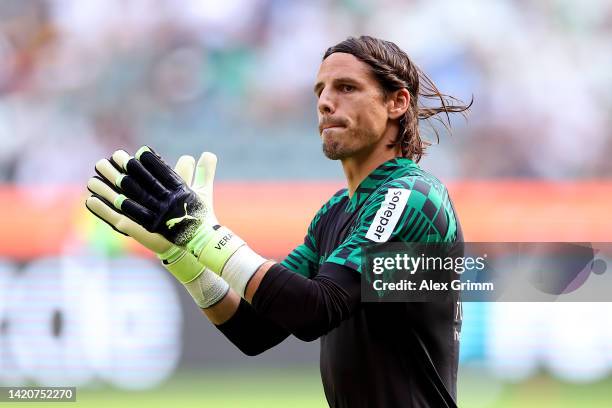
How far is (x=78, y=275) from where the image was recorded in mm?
7281

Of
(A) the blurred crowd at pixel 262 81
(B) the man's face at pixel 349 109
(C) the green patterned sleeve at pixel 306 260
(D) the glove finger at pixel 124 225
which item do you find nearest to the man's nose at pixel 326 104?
(B) the man's face at pixel 349 109

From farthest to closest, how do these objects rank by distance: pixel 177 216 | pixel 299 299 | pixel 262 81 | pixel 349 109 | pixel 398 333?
1. pixel 262 81
2. pixel 349 109
3. pixel 398 333
4. pixel 177 216
5. pixel 299 299

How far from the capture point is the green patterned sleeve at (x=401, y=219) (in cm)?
256

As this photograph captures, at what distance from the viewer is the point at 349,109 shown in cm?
290

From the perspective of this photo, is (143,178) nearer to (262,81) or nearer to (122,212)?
(122,212)

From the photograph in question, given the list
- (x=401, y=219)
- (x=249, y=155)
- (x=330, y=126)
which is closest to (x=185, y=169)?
(x=330, y=126)

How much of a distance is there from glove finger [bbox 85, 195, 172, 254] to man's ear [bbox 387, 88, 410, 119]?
0.94m

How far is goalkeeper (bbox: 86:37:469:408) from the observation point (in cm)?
249

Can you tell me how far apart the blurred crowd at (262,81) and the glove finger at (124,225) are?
5244 millimetres

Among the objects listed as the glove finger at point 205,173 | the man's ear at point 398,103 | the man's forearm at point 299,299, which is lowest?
the man's forearm at point 299,299

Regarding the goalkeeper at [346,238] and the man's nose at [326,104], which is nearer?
the goalkeeper at [346,238]

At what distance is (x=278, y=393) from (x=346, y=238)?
438cm

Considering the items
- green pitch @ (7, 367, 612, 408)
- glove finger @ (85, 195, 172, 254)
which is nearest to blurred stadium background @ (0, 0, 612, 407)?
green pitch @ (7, 367, 612, 408)

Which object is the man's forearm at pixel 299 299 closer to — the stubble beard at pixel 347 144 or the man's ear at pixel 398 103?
the stubble beard at pixel 347 144
